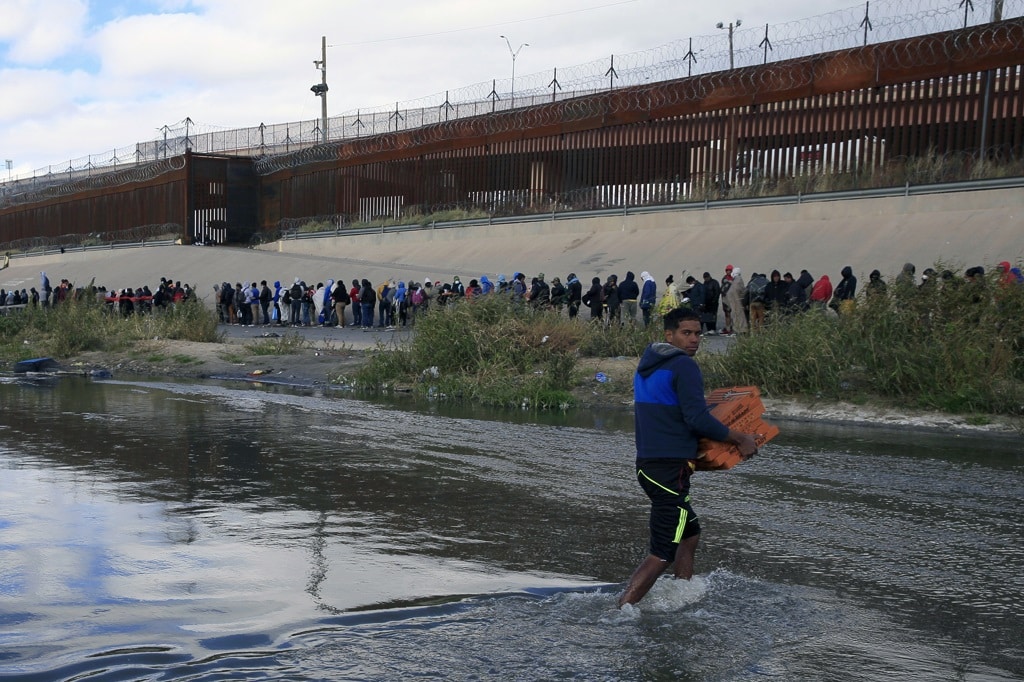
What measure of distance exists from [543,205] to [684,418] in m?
32.1

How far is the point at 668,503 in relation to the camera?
615 cm

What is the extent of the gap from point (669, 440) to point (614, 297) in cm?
1823

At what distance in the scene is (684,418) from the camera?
19.9 feet

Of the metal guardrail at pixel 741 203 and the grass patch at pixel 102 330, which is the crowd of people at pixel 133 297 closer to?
the grass patch at pixel 102 330

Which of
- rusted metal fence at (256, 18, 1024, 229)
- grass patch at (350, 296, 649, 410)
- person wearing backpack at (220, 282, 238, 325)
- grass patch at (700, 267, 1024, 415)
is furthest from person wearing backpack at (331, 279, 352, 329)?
grass patch at (700, 267, 1024, 415)

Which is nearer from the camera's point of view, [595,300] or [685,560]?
[685,560]

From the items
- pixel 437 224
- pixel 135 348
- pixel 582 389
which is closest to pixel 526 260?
pixel 437 224

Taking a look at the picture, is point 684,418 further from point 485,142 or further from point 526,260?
point 485,142

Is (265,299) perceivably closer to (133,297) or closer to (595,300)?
(133,297)

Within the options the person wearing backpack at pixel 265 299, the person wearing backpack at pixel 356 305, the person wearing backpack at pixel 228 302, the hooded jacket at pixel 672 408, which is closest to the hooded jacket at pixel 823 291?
the person wearing backpack at pixel 356 305

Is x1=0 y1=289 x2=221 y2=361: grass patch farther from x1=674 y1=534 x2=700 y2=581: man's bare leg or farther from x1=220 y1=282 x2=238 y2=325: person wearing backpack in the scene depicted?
Answer: x1=674 y1=534 x2=700 y2=581: man's bare leg

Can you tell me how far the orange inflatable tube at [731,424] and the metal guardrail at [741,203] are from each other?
23069 mm

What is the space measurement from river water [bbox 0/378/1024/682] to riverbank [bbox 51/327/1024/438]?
1.67m

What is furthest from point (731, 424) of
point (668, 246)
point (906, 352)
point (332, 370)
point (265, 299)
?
point (265, 299)
